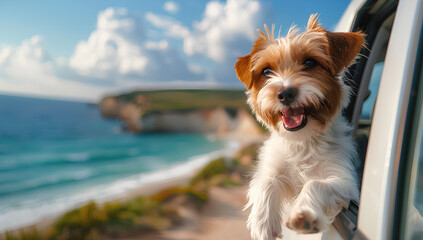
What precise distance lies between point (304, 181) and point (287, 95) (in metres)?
0.60

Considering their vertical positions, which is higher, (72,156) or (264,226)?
(264,226)

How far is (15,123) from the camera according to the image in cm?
7962

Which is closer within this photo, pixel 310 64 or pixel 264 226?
pixel 264 226

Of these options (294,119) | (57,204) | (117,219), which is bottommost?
(57,204)

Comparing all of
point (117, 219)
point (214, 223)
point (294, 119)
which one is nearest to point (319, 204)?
point (294, 119)

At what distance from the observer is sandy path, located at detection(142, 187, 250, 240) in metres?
11.4

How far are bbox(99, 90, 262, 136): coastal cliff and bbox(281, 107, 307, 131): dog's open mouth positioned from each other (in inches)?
2408

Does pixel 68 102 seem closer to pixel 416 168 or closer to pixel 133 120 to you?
pixel 133 120

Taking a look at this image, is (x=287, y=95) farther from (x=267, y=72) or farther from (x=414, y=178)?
(x=414, y=178)

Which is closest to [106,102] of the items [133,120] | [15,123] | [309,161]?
[133,120]

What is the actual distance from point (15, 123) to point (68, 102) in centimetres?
3224

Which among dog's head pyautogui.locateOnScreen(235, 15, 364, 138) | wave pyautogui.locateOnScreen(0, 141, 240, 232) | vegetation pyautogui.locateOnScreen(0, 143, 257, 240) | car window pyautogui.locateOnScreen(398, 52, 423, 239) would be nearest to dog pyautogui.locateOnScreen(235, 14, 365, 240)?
dog's head pyautogui.locateOnScreen(235, 15, 364, 138)

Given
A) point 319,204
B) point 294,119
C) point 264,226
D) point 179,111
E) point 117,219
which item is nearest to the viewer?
point 319,204

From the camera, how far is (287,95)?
180 centimetres
